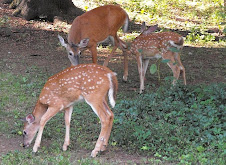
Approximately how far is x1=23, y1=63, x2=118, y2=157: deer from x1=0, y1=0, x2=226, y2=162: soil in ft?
9.54

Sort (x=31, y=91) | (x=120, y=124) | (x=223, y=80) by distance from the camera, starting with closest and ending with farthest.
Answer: (x=120, y=124) → (x=31, y=91) → (x=223, y=80)

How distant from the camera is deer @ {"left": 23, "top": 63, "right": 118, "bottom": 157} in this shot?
593cm

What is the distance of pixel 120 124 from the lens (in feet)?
22.1

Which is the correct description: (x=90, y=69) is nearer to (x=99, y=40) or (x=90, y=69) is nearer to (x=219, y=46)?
(x=99, y=40)

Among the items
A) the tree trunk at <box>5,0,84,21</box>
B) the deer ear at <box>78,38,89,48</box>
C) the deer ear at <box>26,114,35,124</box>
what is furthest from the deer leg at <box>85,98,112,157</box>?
the tree trunk at <box>5,0,84,21</box>

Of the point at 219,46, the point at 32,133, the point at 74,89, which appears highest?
the point at 74,89

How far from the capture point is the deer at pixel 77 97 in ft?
19.4

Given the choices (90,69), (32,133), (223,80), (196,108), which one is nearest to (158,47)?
(223,80)

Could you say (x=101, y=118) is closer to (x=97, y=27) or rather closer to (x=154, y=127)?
(x=154, y=127)

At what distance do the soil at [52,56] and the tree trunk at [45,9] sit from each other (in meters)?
0.25

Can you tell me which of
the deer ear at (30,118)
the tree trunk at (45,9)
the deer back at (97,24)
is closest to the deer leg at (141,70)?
the deer back at (97,24)

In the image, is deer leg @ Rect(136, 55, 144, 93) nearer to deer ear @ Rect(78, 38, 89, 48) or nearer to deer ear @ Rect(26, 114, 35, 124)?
deer ear @ Rect(78, 38, 89, 48)

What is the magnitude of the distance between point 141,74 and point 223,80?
73.4 inches

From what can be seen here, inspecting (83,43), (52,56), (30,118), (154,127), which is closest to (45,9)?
(52,56)
